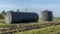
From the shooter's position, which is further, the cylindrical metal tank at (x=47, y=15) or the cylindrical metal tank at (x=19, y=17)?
the cylindrical metal tank at (x=47, y=15)

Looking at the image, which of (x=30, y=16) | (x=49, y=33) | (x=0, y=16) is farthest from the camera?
(x=0, y=16)

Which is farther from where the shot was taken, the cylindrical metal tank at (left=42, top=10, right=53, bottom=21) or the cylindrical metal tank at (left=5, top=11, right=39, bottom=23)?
the cylindrical metal tank at (left=42, top=10, right=53, bottom=21)

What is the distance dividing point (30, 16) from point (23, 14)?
7.35 feet

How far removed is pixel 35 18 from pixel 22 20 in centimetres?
479

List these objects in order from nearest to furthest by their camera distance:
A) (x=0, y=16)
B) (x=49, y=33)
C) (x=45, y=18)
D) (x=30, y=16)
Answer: (x=49, y=33) → (x=30, y=16) → (x=45, y=18) → (x=0, y=16)

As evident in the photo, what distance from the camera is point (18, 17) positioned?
45.8m

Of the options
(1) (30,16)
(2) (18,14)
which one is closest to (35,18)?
(1) (30,16)

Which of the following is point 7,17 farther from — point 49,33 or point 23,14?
point 49,33

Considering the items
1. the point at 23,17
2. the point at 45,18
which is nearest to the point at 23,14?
the point at 23,17

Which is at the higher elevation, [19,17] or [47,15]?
[47,15]

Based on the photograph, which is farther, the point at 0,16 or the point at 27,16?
the point at 0,16

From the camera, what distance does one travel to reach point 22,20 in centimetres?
4681

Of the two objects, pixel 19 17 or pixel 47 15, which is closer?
pixel 19 17

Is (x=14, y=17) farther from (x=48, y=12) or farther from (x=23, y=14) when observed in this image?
(x=48, y=12)
